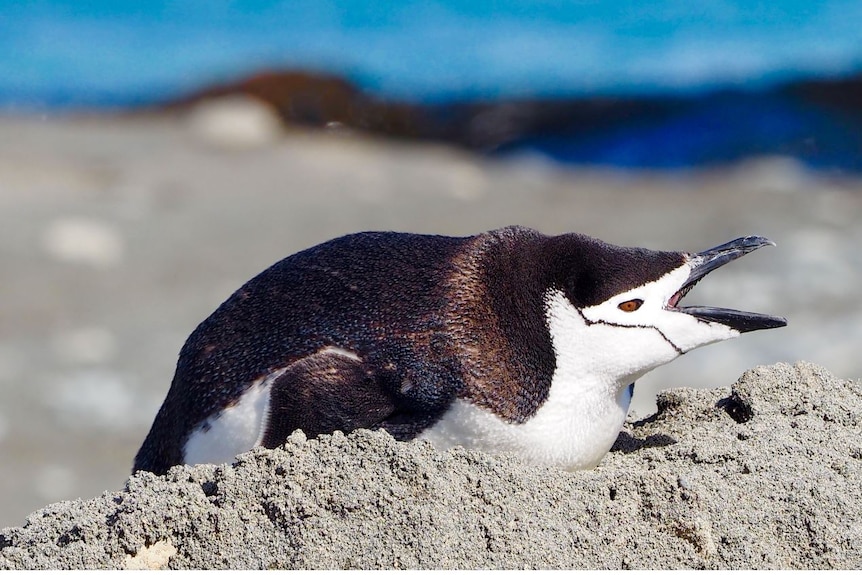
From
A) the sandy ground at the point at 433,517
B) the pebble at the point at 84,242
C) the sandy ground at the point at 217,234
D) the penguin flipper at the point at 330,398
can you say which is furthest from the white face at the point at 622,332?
the pebble at the point at 84,242

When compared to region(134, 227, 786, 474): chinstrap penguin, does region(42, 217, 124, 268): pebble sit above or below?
above

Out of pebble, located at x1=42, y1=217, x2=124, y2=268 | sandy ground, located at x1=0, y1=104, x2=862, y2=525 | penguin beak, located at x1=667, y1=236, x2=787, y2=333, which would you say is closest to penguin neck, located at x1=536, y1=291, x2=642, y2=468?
penguin beak, located at x1=667, y1=236, x2=787, y2=333

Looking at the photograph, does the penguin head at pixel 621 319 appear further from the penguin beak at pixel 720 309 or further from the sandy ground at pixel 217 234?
the sandy ground at pixel 217 234

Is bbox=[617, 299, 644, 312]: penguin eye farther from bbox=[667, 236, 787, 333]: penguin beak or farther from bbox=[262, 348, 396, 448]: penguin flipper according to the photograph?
bbox=[262, 348, 396, 448]: penguin flipper

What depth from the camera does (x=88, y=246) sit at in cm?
1311

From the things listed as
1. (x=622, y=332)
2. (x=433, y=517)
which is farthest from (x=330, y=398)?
(x=622, y=332)

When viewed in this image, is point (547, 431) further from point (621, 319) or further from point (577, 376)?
point (621, 319)

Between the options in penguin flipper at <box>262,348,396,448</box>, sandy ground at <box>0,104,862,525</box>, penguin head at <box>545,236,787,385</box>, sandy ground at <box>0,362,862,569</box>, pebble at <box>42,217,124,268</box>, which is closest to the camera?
sandy ground at <box>0,362,862,569</box>

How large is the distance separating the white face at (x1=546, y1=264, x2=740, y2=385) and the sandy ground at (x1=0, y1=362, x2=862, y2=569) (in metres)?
0.33

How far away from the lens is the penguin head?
362 centimetres

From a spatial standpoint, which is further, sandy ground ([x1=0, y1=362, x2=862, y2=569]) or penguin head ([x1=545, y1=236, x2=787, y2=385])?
penguin head ([x1=545, y1=236, x2=787, y2=385])

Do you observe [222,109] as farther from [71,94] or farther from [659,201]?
[659,201]

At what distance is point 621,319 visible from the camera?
363cm

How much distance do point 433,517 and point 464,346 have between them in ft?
1.92
